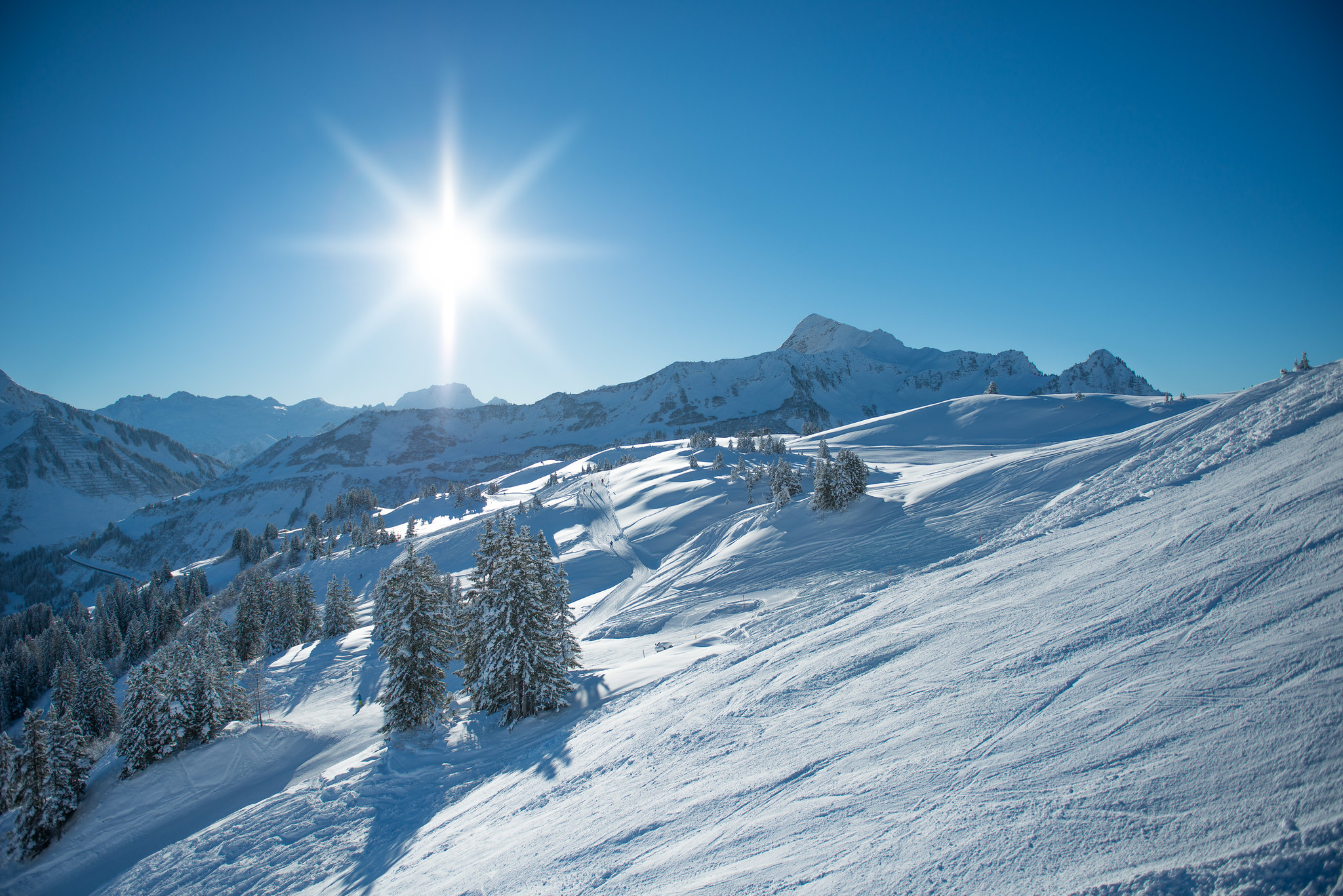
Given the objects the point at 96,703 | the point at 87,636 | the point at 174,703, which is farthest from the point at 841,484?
the point at 87,636

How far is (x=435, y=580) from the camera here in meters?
25.3

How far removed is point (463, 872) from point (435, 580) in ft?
57.0

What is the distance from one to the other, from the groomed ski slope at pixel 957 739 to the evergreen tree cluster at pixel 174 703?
285 centimetres

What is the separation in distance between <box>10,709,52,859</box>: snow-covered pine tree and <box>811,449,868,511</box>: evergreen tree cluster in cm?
4375

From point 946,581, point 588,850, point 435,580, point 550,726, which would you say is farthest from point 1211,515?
point 435,580

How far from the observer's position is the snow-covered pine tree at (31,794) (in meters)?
24.2

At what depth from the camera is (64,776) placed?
25609 millimetres

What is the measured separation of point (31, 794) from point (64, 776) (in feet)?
3.77

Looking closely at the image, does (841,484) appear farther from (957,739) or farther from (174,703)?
(174,703)

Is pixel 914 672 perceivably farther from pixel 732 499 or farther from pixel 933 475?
pixel 732 499

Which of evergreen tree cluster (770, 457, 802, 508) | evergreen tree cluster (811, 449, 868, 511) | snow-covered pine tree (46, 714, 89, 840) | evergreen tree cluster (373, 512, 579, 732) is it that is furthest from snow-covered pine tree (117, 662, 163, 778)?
evergreen tree cluster (811, 449, 868, 511)

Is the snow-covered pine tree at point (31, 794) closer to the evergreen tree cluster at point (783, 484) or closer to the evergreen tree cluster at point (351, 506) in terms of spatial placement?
the evergreen tree cluster at point (783, 484)

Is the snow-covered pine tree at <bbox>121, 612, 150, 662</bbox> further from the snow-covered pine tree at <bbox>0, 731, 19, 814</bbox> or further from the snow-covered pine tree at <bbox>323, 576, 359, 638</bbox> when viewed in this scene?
the snow-covered pine tree at <bbox>0, 731, 19, 814</bbox>

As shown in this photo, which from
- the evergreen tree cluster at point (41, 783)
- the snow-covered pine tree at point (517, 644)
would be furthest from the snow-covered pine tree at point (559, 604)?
the evergreen tree cluster at point (41, 783)
